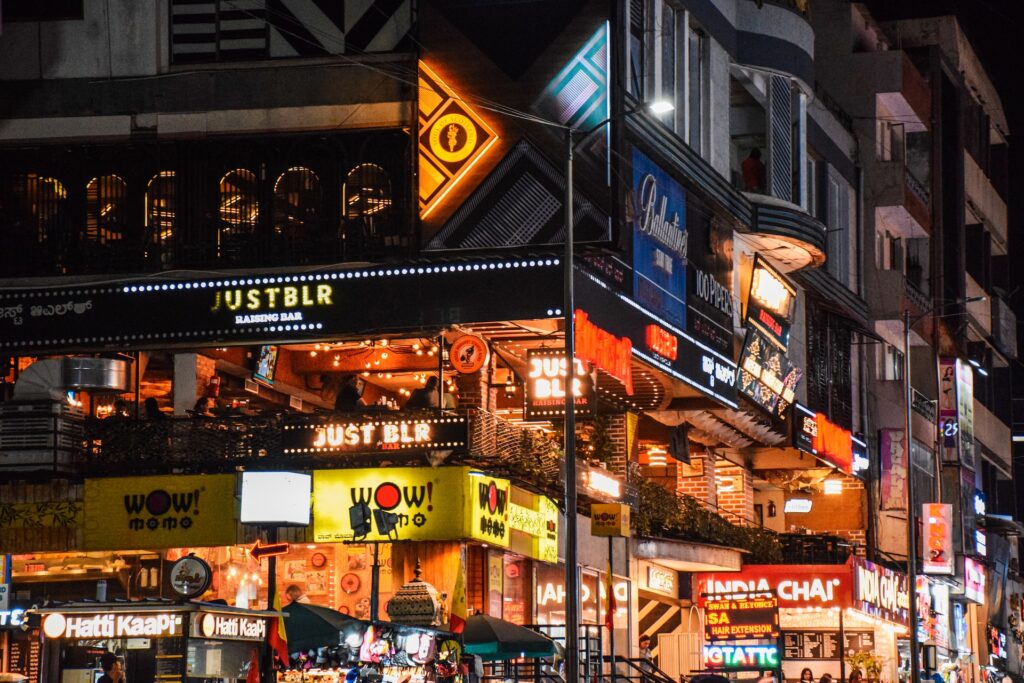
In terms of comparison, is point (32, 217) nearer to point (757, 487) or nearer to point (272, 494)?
point (272, 494)

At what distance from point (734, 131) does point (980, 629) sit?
3374 centimetres

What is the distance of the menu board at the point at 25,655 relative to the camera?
3384 cm

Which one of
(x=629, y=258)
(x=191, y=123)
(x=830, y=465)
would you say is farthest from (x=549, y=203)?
(x=830, y=465)

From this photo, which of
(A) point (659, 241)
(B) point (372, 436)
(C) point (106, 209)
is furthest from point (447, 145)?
(C) point (106, 209)

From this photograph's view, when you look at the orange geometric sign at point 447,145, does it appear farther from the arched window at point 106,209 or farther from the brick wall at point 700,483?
the brick wall at point 700,483

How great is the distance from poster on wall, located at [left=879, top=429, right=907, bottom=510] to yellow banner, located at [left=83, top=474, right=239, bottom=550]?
3183 centimetres

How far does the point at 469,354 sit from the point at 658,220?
7479 millimetres

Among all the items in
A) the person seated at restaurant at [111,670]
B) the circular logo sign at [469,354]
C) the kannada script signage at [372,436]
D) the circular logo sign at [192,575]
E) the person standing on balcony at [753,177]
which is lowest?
the person seated at restaurant at [111,670]

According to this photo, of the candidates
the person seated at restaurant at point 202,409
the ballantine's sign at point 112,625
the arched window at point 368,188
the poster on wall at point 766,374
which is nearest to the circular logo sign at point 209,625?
the ballantine's sign at point 112,625

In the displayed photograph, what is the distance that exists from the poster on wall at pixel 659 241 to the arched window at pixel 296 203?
6.79 m

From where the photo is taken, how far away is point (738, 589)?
4766 centimetres

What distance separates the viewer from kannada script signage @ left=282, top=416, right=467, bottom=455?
3322cm

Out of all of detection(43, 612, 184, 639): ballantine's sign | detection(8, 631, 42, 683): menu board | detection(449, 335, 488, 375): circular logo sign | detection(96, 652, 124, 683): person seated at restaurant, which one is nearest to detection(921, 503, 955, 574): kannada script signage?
detection(449, 335, 488, 375): circular logo sign

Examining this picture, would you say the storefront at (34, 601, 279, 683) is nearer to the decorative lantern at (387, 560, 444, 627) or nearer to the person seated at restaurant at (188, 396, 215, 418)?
the decorative lantern at (387, 560, 444, 627)
